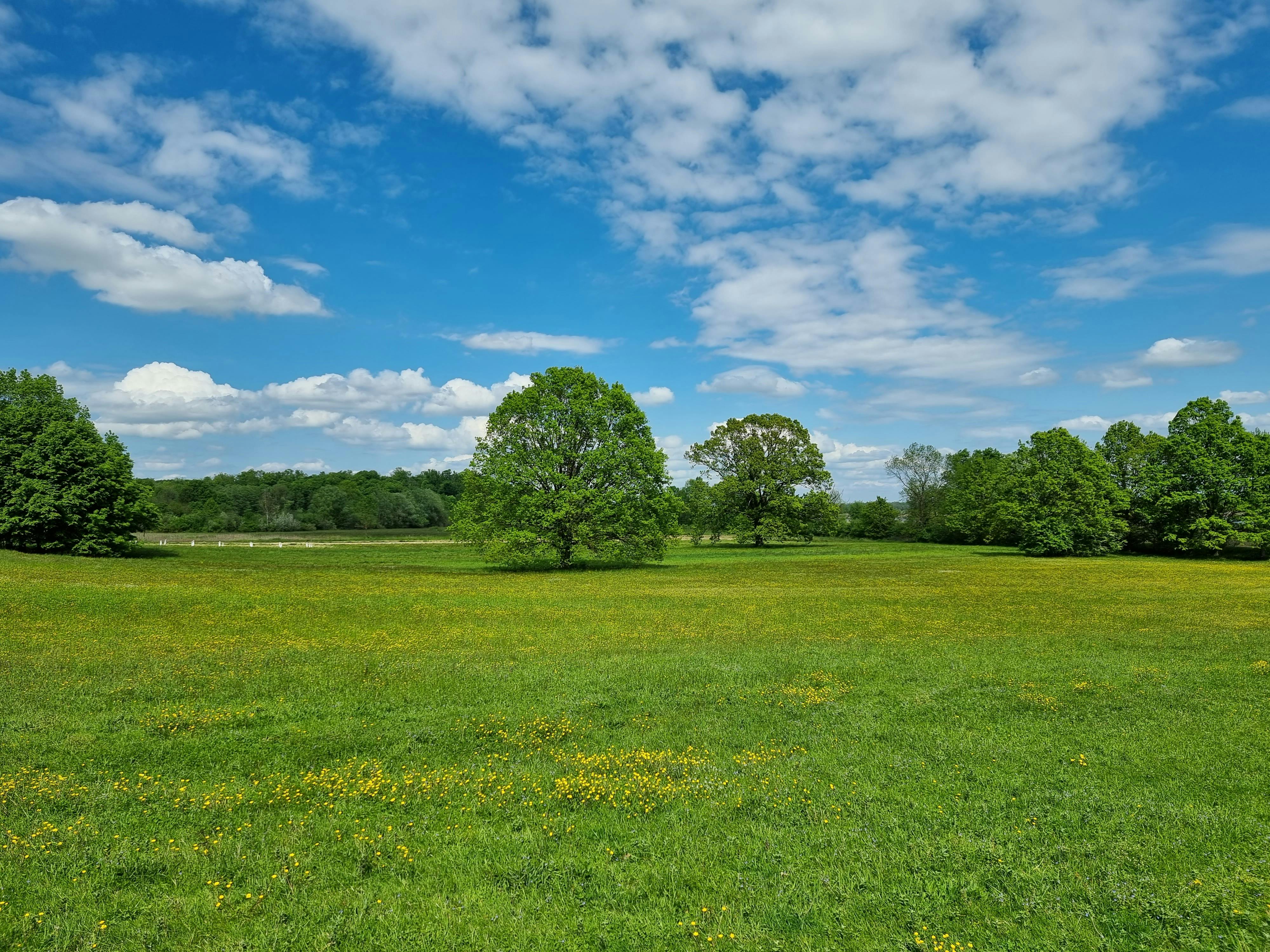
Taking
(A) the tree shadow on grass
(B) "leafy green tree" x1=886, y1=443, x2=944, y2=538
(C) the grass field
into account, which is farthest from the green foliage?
(C) the grass field

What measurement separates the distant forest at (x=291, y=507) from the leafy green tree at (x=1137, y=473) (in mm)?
109544

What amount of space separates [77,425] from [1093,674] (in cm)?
6893

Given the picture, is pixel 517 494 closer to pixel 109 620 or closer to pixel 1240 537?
pixel 109 620

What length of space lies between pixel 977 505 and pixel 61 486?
110 metres

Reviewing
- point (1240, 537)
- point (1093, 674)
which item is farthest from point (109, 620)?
point (1240, 537)

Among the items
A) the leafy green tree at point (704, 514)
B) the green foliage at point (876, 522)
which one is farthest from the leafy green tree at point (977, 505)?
the leafy green tree at point (704, 514)

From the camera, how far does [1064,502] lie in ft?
250

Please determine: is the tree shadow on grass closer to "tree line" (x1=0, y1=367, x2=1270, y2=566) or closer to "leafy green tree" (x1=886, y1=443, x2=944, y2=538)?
"tree line" (x1=0, y1=367, x2=1270, y2=566)

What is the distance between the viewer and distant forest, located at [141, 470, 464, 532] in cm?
13300

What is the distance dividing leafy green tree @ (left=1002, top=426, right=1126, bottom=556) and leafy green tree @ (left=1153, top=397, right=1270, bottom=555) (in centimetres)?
488

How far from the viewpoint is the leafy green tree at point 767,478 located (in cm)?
8138

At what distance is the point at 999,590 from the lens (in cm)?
3791

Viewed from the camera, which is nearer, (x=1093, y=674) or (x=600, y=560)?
(x=1093, y=674)

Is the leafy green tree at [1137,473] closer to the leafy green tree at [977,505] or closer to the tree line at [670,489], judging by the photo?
the tree line at [670,489]
